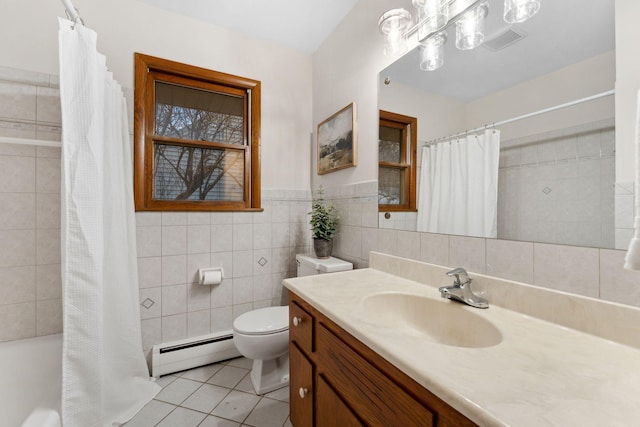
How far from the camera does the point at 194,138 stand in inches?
78.5

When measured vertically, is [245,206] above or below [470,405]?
above

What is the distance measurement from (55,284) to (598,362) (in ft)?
7.99

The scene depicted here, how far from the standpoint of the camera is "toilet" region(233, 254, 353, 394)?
1506 mm

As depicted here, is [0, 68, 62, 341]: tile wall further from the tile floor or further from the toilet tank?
the toilet tank

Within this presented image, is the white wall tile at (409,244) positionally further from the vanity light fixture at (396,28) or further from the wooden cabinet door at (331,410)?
the vanity light fixture at (396,28)

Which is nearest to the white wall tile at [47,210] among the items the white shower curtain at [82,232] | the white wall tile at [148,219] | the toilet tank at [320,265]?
the white wall tile at [148,219]

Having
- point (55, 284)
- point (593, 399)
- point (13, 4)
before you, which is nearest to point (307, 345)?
point (593, 399)

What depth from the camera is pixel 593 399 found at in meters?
0.45

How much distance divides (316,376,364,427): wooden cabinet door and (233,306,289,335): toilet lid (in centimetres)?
64

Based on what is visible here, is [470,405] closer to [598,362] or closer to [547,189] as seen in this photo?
[598,362]

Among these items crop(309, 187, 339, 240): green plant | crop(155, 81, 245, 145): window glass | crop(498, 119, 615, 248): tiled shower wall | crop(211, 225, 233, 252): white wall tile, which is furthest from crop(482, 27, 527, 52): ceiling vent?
crop(211, 225, 233, 252): white wall tile

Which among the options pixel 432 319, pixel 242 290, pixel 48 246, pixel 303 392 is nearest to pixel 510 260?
pixel 432 319

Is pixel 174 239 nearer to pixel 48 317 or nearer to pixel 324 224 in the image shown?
pixel 48 317

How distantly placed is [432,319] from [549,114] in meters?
0.79
